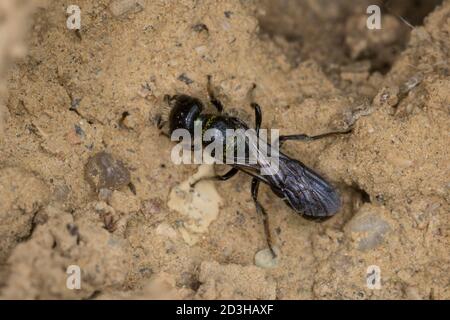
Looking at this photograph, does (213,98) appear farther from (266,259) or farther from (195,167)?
(266,259)

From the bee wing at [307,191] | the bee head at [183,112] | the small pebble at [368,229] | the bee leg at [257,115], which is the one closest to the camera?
the small pebble at [368,229]

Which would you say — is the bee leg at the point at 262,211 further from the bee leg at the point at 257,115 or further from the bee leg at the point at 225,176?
the bee leg at the point at 257,115

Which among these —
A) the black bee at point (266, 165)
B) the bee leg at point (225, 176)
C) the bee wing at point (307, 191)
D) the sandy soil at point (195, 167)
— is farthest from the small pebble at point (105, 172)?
the bee wing at point (307, 191)

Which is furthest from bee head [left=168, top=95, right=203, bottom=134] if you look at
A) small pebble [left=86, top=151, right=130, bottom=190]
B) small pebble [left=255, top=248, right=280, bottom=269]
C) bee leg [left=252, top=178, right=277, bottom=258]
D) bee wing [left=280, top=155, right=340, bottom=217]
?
small pebble [left=255, top=248, right=280, bottom=269]

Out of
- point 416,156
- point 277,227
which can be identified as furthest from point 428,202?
point 277,227

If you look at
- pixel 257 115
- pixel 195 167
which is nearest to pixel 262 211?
pixel 195 167

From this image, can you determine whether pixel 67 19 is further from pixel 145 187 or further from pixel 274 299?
pixel 274 299
